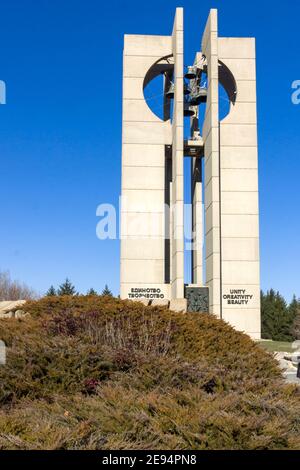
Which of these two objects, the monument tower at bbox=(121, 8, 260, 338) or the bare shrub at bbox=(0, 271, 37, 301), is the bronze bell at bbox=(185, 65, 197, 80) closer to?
the monument tower at bbox=(121, 8, 260, 338)

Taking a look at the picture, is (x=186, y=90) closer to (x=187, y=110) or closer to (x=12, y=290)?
(x=187, y=110)

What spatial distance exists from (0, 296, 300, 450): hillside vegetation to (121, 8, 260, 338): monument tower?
60.7ft

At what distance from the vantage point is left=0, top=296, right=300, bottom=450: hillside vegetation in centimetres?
549

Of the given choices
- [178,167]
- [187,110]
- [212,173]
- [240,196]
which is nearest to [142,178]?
[178,167]

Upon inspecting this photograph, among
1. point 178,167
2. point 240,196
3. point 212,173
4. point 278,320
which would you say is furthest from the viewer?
point 278,320

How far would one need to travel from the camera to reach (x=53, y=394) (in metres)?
7.05

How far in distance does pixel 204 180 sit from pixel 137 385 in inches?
1025

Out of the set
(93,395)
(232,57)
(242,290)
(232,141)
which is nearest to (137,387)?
(93,395)

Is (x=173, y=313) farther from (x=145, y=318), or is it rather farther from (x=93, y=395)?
(x=93, y=395)

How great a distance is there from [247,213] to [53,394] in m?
24.6

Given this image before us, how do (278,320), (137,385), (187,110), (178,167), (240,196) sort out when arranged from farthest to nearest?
(278,320) < (187,110) < (240,196) < (178,167) < (137,385)

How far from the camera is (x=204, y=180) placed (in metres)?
32.5

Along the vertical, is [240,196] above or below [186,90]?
below

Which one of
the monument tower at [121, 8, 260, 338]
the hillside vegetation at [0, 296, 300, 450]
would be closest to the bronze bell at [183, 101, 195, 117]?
the monument tower at [121, 8, 260, 338]
